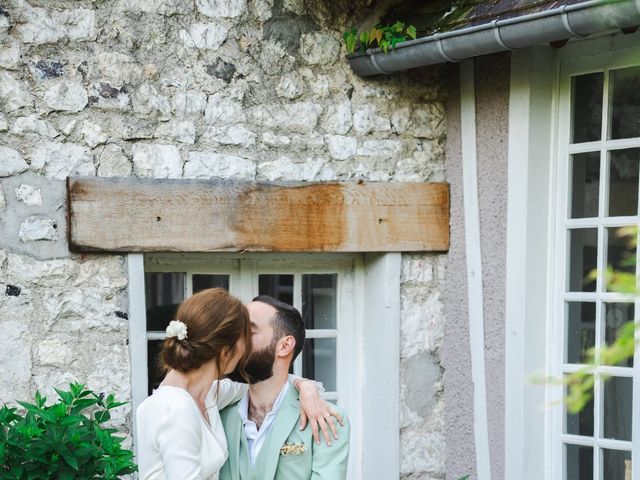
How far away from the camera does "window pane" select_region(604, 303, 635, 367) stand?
407 cm

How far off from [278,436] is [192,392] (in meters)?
0.37

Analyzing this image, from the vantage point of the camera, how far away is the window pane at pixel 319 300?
4.78 meters

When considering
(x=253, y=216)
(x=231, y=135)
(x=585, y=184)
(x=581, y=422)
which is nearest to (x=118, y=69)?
(x=231, y=135)

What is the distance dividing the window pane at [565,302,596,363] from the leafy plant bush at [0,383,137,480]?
209 centimetres

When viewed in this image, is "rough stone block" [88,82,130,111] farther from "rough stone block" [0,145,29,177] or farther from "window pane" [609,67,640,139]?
"window pane" [609,67,640,139]

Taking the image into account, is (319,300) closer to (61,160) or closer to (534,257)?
(534,257)

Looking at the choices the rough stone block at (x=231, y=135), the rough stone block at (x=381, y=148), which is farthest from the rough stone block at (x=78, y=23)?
the rough stone block at (x=381, y=148)

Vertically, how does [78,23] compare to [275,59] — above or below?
above

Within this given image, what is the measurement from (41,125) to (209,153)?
0.76 meters

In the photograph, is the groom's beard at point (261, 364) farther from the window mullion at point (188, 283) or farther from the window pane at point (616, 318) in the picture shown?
the window pane at point (616, 318)

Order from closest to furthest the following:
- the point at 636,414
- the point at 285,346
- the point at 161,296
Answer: the point at 285,346 → the point at 636,414 → the point at 161,296

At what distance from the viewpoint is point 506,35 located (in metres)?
3.87

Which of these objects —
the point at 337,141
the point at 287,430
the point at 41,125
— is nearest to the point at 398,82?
the point at 337,141

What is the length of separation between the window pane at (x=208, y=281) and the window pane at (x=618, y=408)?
1875 millimetres
